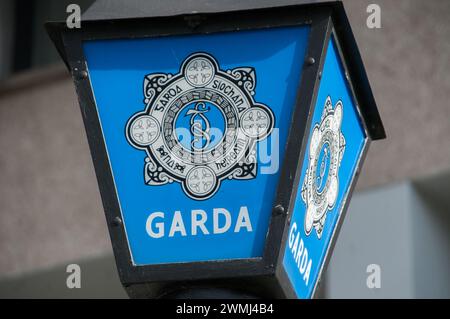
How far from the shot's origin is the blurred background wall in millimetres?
4954

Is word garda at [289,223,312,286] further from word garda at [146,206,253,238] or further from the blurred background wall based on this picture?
the blurred background wall

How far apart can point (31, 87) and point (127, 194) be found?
3661 mm

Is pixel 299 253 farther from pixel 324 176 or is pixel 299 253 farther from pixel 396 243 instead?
pixel 396 243

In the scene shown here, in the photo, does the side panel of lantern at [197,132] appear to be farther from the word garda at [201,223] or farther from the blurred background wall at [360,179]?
the blurred background wall at [360,179]

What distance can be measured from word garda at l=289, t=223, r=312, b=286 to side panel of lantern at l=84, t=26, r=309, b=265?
0.07 m

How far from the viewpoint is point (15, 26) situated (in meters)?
6.83

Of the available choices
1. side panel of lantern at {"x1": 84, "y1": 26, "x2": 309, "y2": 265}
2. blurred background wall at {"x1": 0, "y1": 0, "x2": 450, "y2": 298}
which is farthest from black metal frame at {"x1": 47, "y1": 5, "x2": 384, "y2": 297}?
blurred background wall at {"x1": 0, "y1": 0, "x2": 450, "y2": 298}

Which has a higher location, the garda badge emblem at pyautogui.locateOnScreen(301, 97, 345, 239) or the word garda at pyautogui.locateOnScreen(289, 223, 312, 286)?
the garda badge emblem at pyautogui.locateOnScreen(301, 97, 345, 239)

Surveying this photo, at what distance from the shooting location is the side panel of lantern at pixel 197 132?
265cm

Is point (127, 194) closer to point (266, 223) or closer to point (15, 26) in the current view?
point (266, 223)

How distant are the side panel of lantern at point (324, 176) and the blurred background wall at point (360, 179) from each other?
184 centimetres

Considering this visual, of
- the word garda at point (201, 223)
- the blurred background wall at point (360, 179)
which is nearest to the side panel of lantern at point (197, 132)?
the word garda at point (201, 223)

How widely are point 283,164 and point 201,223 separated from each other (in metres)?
0.19

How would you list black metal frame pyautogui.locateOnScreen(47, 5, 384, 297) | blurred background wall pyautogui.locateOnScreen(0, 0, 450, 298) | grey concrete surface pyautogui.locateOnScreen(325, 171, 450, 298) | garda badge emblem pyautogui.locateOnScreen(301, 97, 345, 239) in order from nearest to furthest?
black metal frame pyautogui.locateOnScreen(47, 5, 384, 297)
garda badge emblem pyautogui.locateOnScreen(301, 97, 345, 239)
grey concrete surface pyautogui.locateOnScreen(325, 171, 450, 298)
blurred background wall pyautogui.locateOnScreen(0, 0, 450, 298)
